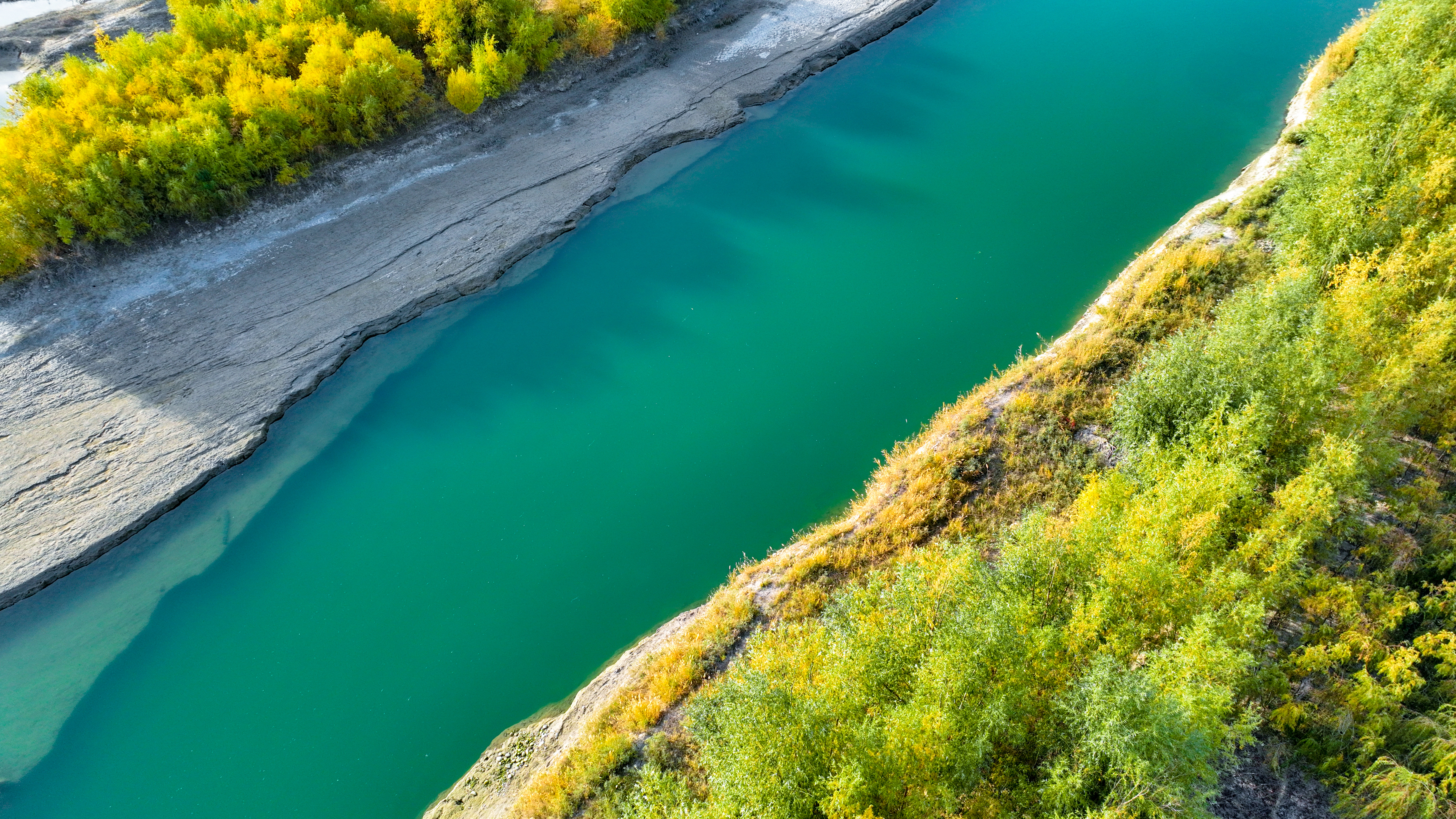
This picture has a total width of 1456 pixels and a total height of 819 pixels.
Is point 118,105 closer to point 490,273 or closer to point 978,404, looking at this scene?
point 490,273

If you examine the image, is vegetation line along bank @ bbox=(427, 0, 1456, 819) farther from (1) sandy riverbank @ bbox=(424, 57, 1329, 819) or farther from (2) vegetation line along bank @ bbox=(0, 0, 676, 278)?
(2) vegetation line along bank @ bbox=(0, 0, 676, 278)

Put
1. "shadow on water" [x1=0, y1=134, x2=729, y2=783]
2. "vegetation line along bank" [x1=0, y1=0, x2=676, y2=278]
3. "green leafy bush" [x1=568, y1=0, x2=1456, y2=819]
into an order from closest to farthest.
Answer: "green leafy bush" [x1=568, y1=0, x2=1456, y2=819]
"shadow on water" [x1=0, y1=134, x2=729, y2=783]
"vegetation line along bank" [x1=0, y1=0, x2=676, y2=278]

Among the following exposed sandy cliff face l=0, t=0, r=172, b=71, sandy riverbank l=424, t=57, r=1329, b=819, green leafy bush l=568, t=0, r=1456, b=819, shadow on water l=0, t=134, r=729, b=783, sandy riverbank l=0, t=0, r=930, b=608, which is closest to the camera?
green leafy bush l=568, t=0, r=1456, b=819

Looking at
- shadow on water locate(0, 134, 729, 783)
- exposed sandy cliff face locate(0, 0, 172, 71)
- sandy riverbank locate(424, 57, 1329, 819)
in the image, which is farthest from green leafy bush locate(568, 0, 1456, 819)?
exposed sandy cliff face locate(0, 0, 172, 71)

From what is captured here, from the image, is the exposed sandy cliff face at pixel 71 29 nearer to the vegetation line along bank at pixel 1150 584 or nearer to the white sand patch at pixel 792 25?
the white sand patch at pixel 792 25

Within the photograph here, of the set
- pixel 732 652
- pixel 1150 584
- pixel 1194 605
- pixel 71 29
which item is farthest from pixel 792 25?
pixel 1194 605

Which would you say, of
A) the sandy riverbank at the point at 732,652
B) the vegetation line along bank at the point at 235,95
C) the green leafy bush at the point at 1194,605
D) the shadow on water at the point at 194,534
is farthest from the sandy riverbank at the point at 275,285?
the green leafy bush at the point at 1194,605

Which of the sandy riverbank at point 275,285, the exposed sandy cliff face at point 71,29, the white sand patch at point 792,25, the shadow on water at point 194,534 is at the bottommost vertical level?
the shadow on water at point 194,534

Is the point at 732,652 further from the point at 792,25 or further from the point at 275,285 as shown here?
the point at 792,25
